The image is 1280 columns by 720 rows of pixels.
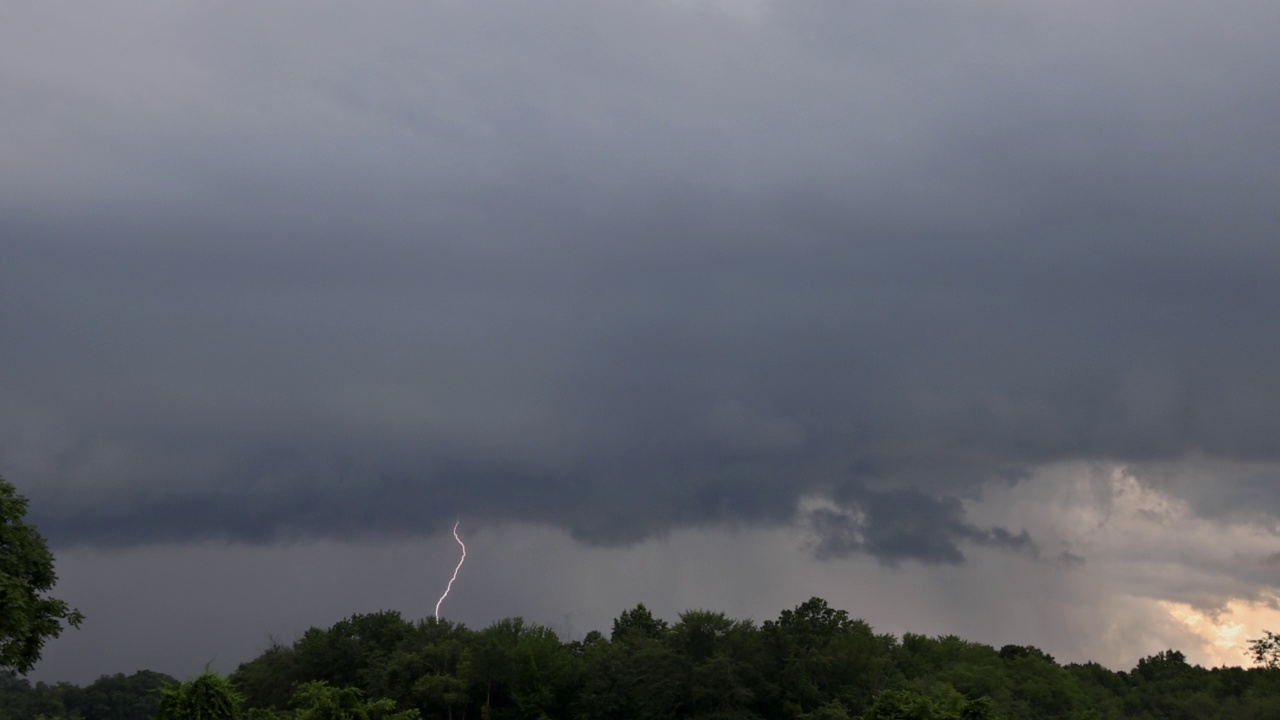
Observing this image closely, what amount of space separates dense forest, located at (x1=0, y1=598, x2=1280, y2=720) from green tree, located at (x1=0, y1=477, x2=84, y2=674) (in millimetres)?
54340

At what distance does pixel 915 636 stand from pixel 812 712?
151 ft

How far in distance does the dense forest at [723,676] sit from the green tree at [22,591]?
54.3 metres

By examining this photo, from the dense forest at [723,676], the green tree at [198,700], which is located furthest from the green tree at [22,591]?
the dense forest at [723,676]

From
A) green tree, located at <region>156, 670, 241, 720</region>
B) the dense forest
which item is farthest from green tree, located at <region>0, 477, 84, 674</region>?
the dense forest

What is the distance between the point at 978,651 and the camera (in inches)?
5773

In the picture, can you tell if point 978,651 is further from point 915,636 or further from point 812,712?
point 812,712

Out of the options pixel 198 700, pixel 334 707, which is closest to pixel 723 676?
pixel 334 707

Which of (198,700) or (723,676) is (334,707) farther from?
(723,676)

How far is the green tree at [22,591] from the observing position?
147 feet

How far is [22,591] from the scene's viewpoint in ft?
148

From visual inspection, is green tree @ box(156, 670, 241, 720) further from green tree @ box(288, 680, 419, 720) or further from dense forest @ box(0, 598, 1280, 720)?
dense forest @ box(0, 598, 1280, 720)

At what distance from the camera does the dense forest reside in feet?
362

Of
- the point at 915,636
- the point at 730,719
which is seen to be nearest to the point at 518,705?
the point at 730,719

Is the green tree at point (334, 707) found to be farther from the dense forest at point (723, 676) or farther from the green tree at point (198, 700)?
the dense forest at point (723, 676)
